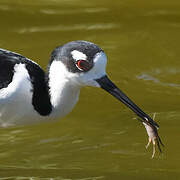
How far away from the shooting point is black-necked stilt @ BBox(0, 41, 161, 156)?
6.52m

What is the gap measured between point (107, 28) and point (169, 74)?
190 centimetres

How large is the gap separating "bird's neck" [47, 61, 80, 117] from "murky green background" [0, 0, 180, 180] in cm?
73

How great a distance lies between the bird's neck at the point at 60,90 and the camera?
21.9ft

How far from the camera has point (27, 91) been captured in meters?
6.73

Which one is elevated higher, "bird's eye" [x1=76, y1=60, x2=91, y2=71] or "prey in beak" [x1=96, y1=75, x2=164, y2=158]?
"bird's eye" [x1=76, y1=60, x2=91, y2=71]

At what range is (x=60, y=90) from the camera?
22.1 ft

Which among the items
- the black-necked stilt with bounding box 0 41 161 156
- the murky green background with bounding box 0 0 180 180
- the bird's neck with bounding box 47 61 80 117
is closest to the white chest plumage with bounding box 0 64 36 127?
the black-necked stilt with bounding box 0 41 161 156

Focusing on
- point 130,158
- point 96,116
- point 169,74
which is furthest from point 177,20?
point 130,158

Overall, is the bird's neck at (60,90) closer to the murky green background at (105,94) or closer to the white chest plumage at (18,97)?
the white chest plumage at (18,97)

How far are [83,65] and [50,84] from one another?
0.47 meters

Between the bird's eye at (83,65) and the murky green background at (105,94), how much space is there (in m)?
1.19

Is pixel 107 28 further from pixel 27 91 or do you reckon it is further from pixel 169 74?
pixel 27 91

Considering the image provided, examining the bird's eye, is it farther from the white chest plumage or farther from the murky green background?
the murky green background

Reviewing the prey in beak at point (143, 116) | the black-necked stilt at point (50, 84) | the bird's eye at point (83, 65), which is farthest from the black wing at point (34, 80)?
the prey in beak at point (143, 116)
